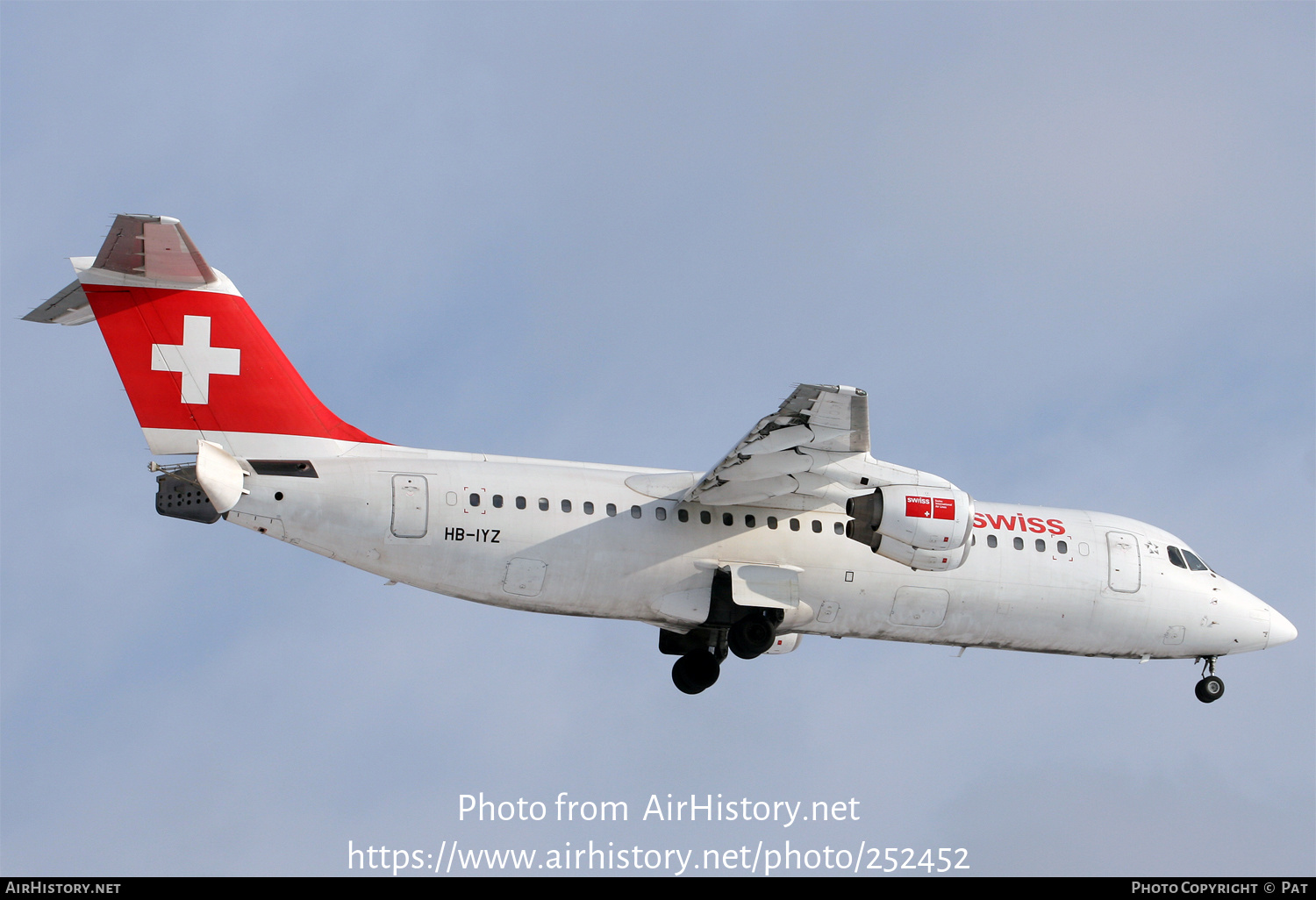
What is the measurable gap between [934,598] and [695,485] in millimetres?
3957

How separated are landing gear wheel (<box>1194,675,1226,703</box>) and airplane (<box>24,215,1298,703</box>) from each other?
153 cm

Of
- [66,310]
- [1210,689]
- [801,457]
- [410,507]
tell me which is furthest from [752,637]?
[66,310]

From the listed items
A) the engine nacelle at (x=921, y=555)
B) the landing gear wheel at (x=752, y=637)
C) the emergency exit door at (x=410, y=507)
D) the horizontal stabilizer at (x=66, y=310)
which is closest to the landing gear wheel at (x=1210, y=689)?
the engine nacelle at (x=921, y=555)

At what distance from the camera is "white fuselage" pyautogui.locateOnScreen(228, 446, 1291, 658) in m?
18.4

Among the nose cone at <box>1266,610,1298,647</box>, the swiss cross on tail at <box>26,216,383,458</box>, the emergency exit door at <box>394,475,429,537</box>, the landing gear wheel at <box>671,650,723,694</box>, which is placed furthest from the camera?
the nose cone at <box>1266,610,1298,647</box>

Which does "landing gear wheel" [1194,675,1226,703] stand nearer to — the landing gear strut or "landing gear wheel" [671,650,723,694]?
the landing gear strut

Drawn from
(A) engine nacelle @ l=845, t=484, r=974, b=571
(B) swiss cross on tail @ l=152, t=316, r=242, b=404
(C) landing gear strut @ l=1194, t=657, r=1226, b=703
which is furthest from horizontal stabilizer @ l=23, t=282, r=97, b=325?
(C) landing gear strut @ l=1194, t=657, r=1226, b=703

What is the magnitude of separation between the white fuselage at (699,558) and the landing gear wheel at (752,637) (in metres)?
0.62

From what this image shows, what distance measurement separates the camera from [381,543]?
Answer: 18312 millimetres

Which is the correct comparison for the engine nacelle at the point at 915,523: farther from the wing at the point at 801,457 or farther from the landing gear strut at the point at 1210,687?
the landing gear strut at the point at 1210,687

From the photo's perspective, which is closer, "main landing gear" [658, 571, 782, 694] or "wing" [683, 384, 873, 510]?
"wing" [683, 384, 873, 510]

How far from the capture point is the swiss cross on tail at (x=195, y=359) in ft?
59.4

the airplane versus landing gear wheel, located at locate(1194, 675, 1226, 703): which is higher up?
the airplane
